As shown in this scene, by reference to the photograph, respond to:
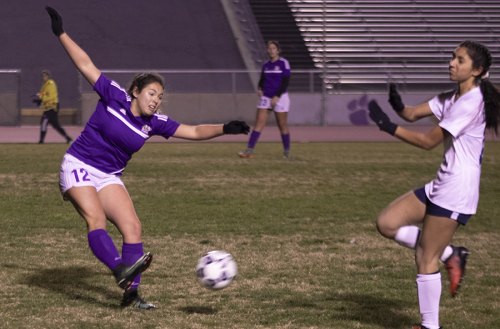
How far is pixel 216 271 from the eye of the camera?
7.04 m

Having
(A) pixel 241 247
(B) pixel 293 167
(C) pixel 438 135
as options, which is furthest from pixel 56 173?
(C) pixel 438 135

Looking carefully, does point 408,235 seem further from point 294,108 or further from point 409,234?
point 294,108

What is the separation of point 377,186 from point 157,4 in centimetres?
2449

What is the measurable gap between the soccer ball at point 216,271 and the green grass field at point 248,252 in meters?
0.22

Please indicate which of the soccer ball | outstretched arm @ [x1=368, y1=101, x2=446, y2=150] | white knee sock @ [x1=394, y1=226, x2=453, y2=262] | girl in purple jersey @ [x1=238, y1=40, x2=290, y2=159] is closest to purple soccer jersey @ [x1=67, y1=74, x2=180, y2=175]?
the soccer ball

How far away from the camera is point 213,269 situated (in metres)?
7.05

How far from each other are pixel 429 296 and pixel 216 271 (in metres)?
1.59

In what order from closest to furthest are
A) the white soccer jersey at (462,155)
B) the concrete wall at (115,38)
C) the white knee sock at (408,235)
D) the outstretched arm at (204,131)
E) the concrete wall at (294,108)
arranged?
the white soccer jersey at (462,155), the white knee sock at (408,235), the outstretched arm at (204,131), the concrete wall at (294,108), the concrete wall at (115,38)

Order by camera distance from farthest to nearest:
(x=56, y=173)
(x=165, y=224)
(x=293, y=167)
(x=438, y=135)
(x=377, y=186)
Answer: (x=293, y=167) < (x=56, y=173) < (x=377, y=186) < (x=165, y=224) < (x=438, y=135)

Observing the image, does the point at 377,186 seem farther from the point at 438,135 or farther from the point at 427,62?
the point at 427,62

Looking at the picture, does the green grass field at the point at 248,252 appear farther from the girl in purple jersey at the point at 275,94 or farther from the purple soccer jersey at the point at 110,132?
the girl in purple jersey at the point at 275,94

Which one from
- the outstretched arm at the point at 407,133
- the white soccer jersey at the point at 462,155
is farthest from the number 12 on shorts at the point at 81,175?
the white soccer jersey at the point at 462,155

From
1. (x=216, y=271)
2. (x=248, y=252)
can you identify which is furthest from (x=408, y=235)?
(x=248, y=252)

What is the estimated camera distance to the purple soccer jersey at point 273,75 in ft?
64.7
